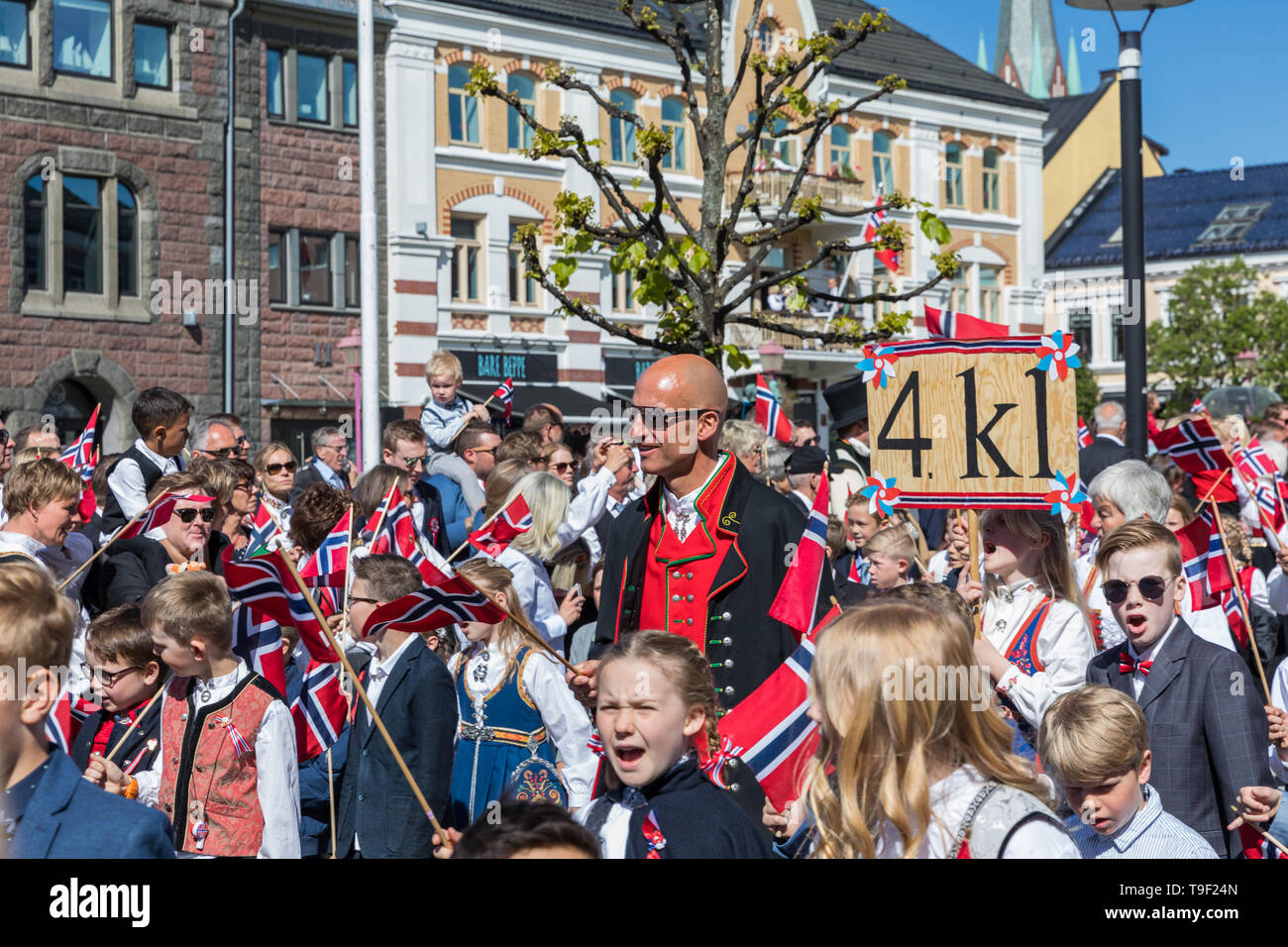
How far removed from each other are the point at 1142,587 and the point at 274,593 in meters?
2.93

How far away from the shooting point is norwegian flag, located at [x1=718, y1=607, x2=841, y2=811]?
4.20 meters

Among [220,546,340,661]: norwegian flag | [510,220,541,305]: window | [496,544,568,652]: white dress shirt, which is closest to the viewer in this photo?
[220,546,340,661]: norwegian flag

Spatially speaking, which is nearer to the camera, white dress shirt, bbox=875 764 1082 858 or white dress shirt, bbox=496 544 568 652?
white dress shirt, bbox=875 764 1082 858

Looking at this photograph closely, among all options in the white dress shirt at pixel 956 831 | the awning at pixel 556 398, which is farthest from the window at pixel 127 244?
the white dress shirt at pixel 956 831

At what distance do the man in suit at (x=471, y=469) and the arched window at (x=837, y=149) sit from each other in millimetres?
25590

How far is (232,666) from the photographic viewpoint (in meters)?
4.98

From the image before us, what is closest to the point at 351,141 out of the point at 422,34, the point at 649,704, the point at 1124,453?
the point at 422,34

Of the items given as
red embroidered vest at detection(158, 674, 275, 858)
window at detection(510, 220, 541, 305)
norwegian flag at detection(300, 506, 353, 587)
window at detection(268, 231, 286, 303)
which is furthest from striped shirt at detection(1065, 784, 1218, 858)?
window at detection(510, 220, 541, 305)

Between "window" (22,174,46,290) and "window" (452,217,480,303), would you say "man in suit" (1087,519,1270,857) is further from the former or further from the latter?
"window" (452,217,480,303)

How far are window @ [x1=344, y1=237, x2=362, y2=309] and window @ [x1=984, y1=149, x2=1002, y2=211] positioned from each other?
60.5 feet

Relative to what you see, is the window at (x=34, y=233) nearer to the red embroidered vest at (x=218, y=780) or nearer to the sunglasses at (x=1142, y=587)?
the red embroidered vest at (x=218, y=780)

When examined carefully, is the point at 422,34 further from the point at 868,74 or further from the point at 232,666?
the point at 232,666

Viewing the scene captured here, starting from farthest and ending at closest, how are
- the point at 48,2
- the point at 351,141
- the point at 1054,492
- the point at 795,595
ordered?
1. the point at 351,141
2. the point at 48,2
3. the point at 1054,492
4. the point at 795,595
